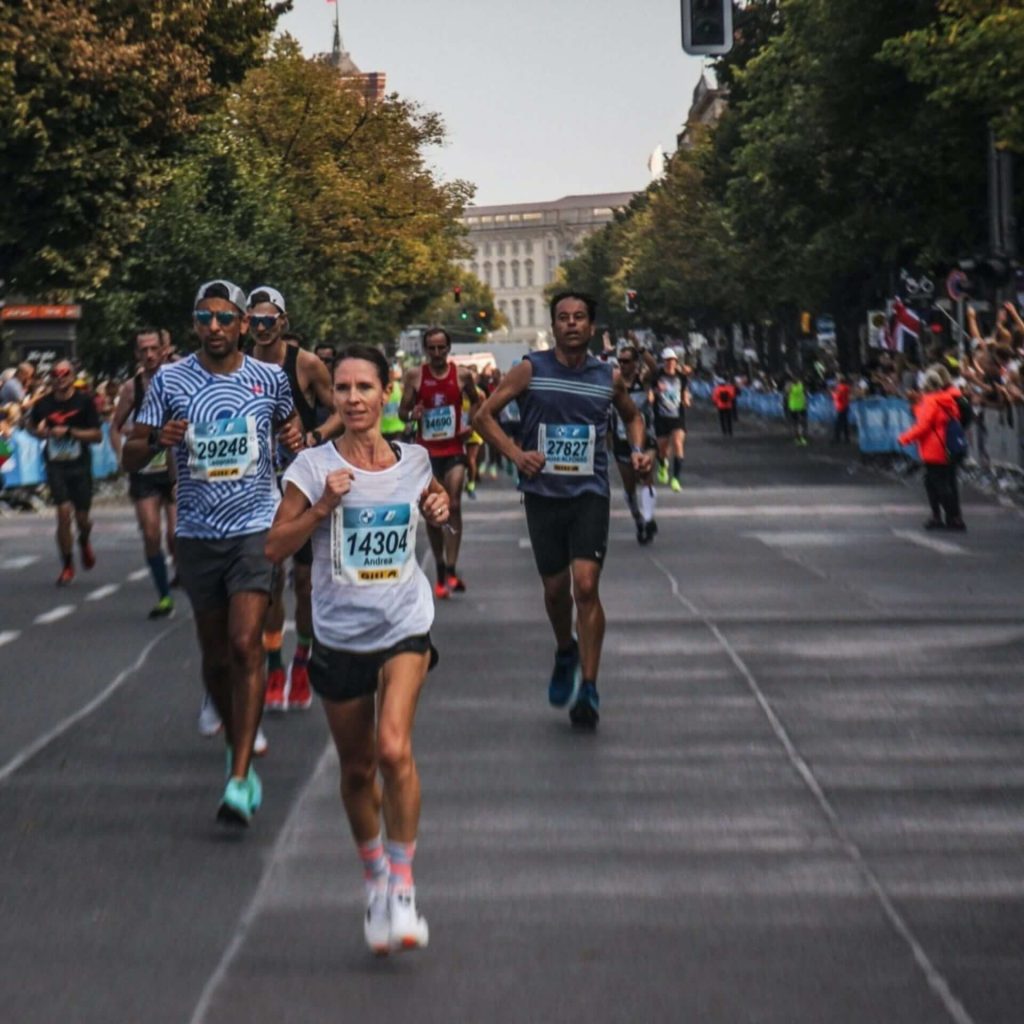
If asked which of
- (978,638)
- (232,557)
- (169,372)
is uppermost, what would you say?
(169,372)

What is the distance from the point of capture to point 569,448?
411 inches

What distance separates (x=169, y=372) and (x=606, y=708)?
3.21 metres

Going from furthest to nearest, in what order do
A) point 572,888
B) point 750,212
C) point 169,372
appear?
1. point 750,212
2. point 169,372
3. point 572,888

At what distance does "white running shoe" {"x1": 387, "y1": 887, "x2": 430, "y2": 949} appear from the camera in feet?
19.9

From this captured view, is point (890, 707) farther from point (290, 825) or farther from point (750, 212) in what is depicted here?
point (750, 212)

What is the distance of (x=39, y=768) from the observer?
9562 mm

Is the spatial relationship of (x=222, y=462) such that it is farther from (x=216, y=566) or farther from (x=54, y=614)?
(x=54, y=614)

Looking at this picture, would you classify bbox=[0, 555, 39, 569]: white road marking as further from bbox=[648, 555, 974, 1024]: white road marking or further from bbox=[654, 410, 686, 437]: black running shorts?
bbox=[654, 410, 686, 437]: black running shorts

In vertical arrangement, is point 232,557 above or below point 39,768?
above

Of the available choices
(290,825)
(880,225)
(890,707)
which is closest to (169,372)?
(290,825)

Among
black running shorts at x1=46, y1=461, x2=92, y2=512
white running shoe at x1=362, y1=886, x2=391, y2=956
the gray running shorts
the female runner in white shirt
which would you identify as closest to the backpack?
black running shorts at x1=46, y1=461, x2=92, y2=512

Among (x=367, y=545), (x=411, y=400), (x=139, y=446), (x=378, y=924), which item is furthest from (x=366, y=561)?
(x=411, y=400)

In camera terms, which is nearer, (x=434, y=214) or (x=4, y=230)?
(x=4, y=230)

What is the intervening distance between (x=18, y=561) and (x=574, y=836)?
1500 centimetres
